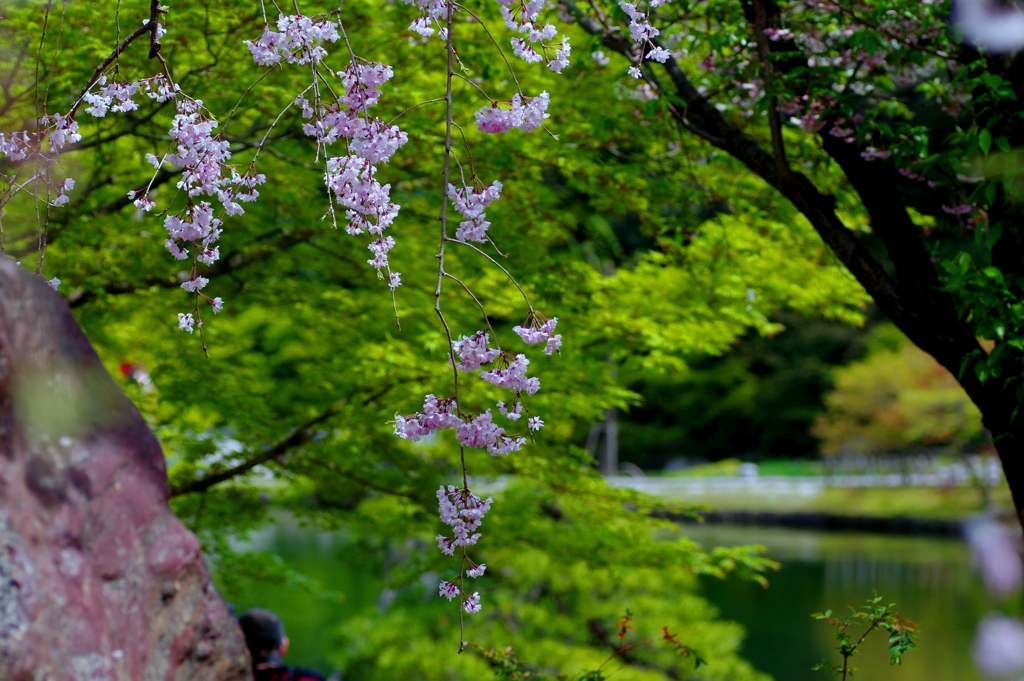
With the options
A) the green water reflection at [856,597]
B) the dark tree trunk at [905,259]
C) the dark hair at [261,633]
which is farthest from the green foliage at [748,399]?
the dark hair at [261,633]

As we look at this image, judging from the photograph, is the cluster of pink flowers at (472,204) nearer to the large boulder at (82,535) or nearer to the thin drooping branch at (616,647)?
the large boulder at (82,535)

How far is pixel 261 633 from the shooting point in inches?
117

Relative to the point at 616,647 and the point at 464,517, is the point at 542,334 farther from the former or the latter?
the point at 616,647

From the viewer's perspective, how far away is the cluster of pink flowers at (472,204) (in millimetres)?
2133

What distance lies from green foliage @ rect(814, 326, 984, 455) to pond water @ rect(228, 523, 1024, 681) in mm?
2221

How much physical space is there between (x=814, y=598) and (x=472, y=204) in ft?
45.2

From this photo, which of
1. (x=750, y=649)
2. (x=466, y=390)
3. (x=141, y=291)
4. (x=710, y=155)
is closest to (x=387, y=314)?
(x=466, y=390)

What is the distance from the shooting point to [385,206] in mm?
2080

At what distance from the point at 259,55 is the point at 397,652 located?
5.08m

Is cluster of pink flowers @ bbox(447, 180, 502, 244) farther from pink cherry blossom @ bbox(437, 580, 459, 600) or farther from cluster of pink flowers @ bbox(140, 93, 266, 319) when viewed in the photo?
pink cherry blossom @ bbox(437, 580, 459, 600)

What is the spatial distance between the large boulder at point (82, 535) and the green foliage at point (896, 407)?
16.9 m

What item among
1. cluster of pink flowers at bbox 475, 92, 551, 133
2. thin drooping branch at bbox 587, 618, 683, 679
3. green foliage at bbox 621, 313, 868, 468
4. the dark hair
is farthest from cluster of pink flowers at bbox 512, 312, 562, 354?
green foliage at bbox 621, 313, 868, 468

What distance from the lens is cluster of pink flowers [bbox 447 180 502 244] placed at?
213 centimetres

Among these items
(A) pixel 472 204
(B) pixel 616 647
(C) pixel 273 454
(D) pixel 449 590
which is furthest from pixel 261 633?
(B) pixel 616 647
